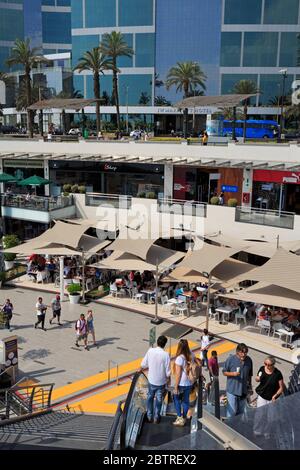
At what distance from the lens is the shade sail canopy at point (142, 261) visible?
21.1 meters

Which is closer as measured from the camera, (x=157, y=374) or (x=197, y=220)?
(x=157, y=374)

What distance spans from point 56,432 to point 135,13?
72.1 metres

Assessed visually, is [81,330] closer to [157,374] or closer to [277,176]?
[157,374]

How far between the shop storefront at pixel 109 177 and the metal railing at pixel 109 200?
12.8ft

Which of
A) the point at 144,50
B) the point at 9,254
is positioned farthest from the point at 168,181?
the point at 144,50

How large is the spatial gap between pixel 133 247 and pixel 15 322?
5.90m

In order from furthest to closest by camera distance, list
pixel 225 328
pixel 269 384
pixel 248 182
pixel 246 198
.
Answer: pixel 246 198 < pixel 248 182 < pixel 225 328 < pixel 269 384

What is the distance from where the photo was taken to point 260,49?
70062mm

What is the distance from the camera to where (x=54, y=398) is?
1375cm

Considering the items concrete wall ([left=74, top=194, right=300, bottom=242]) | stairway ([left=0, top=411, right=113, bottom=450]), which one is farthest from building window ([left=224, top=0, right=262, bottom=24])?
stairway ([left=0, top=411, right=113, bottom=450])

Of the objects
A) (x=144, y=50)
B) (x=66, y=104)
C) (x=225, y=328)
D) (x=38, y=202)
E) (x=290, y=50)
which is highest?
(x=144, y=50)

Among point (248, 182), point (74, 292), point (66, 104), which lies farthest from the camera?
point (66, 104)

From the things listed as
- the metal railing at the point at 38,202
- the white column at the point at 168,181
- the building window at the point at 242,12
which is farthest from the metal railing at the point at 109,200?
the building window at the point at 242,12

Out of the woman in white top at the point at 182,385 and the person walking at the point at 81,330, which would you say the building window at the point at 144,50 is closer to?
the person walking at the point at 81,330
